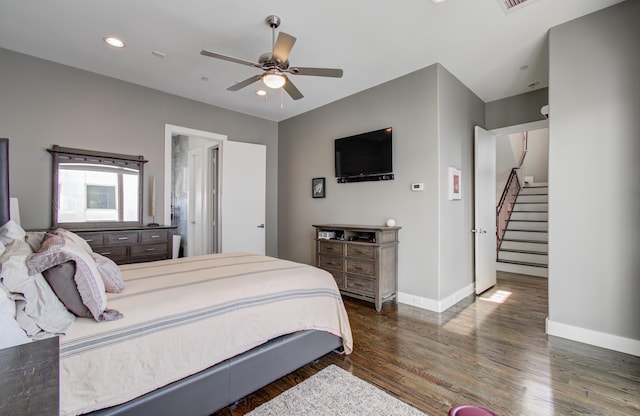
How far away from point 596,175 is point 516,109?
6.76 ft

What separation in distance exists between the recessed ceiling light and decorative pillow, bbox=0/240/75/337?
2557mm

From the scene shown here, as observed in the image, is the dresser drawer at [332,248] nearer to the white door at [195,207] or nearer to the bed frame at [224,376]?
the bed frame at [224,376]

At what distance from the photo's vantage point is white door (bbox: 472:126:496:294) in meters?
4.04

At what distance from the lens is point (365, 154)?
3.97 meters

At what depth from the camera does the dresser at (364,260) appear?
3.36 m

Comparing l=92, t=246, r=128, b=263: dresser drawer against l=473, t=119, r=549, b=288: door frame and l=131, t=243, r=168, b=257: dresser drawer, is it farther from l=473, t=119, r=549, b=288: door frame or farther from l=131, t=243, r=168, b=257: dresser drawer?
l=473, t=119, r=549, b=288: door frame

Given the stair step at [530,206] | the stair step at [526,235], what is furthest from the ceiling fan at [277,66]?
the stair step at [530,206]

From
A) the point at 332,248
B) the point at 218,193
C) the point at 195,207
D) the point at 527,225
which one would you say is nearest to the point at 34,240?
the point at 332,248

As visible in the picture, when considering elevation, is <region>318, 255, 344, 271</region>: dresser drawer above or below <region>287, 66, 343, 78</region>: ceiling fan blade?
below

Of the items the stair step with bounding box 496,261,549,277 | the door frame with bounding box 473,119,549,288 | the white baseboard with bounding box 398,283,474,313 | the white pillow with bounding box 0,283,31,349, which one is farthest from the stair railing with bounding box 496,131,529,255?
the white pillow with bounding box 0,283,31,349

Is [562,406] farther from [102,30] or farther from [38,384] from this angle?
[102,30]

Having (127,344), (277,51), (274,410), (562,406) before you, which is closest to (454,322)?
(562,406)

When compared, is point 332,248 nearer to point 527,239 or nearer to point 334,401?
point 334,401

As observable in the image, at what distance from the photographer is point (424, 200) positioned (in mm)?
3455
